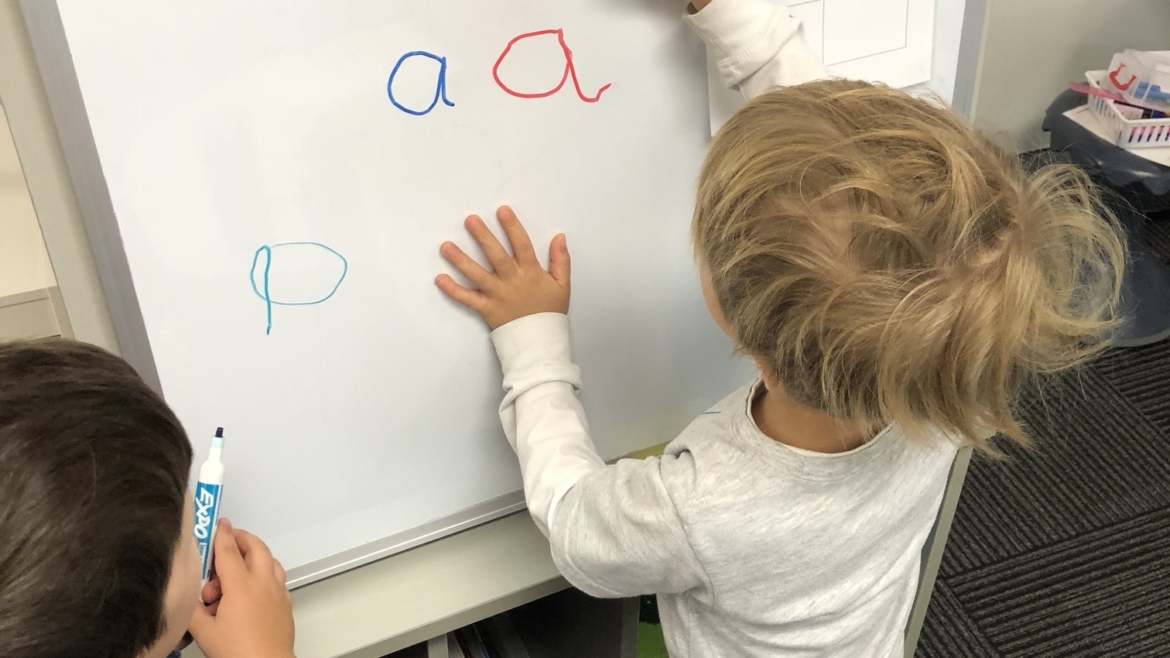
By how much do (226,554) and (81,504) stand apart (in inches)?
10.0

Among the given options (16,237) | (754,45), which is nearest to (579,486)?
(754,45)

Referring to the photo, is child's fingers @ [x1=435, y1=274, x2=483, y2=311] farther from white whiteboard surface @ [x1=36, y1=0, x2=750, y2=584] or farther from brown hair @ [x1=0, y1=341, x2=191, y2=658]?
brown hair @ [x1=0, y1=341, x2=191, y2=658]

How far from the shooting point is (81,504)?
424 mm

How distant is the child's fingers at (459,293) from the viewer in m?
0.68

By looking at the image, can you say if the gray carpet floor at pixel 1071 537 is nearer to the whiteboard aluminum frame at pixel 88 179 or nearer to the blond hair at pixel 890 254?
the blond hair at pixel 890 254

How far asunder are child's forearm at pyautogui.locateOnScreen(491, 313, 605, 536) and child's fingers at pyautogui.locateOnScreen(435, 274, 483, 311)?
0.10 ft

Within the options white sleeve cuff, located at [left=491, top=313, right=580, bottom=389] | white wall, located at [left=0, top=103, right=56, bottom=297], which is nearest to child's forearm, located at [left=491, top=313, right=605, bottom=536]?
white sleeve cuff, located at [left=491, top=313, right=580, bottom=389]

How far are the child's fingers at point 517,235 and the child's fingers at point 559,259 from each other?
2cm

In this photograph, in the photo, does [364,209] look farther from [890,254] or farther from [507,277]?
[890,254]

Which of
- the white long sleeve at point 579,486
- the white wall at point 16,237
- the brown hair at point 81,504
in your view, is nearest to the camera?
the brown hair at point 81,504

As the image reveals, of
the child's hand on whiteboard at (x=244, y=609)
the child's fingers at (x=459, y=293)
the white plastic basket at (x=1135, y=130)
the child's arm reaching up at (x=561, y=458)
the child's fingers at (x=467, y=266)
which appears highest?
the child's fingers at (x=467, y=266)

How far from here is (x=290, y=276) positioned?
2.04 ft

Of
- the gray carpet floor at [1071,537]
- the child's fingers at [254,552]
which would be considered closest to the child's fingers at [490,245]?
the child's fingers at [254,552]

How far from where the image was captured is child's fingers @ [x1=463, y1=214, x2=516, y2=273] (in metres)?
0.67
